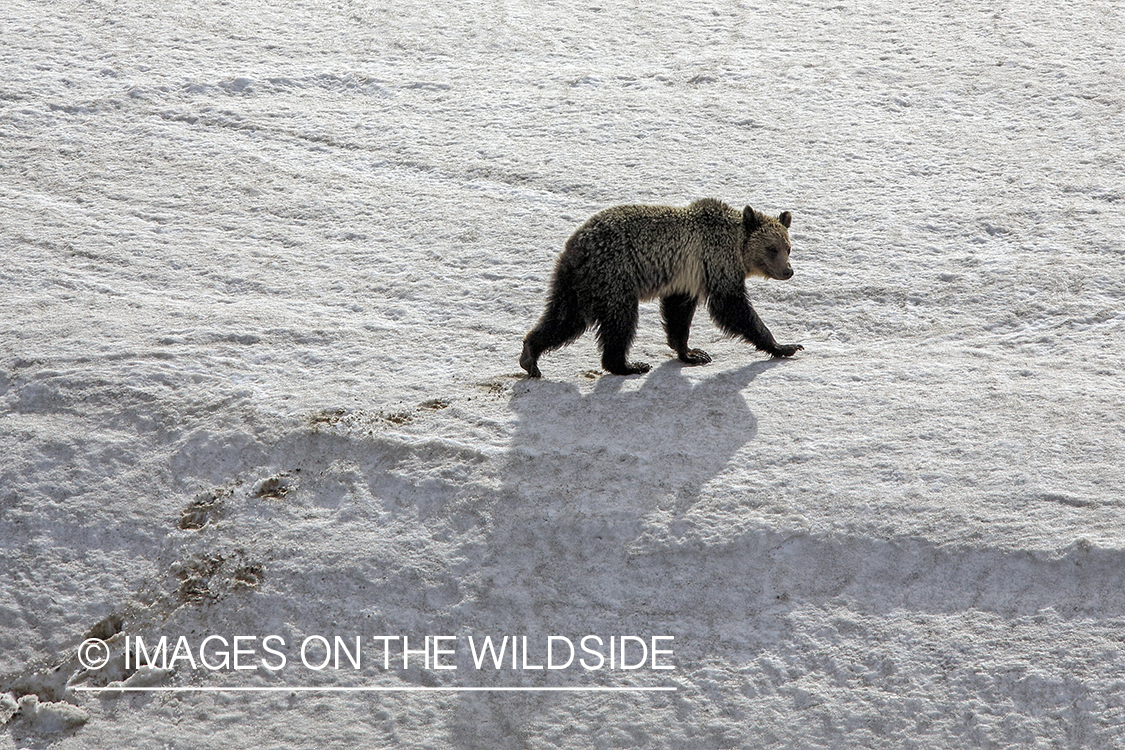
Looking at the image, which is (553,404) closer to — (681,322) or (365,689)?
(681,322)

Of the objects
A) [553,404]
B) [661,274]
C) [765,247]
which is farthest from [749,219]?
[553,404]

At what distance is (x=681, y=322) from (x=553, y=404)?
129cm

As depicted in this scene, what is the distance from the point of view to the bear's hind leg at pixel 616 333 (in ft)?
22.6

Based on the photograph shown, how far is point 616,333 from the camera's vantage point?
6.88 meters

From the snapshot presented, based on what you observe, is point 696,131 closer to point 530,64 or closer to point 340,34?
point 530,64

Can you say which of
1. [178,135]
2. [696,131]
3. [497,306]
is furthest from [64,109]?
[696,131]

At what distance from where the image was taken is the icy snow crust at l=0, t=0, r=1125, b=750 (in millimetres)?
5051

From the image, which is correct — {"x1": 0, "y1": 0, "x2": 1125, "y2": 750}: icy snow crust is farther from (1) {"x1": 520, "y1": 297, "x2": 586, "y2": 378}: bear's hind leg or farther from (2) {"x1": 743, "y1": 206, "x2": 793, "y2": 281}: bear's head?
(2) {"x1": 743, "y1": 206, "x2": 793, "y2": 281}: bear's head

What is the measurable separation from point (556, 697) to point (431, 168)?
6328 mm

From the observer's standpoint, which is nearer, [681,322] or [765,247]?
[681,322]

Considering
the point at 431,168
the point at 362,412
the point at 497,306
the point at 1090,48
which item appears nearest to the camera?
the point at 362,412

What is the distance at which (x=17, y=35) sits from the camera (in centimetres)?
1216

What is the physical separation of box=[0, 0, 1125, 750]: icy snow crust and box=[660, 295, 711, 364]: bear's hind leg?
24 cm

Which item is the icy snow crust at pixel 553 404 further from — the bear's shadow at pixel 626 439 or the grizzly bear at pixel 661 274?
the grizzly bear at pixel 661 274
